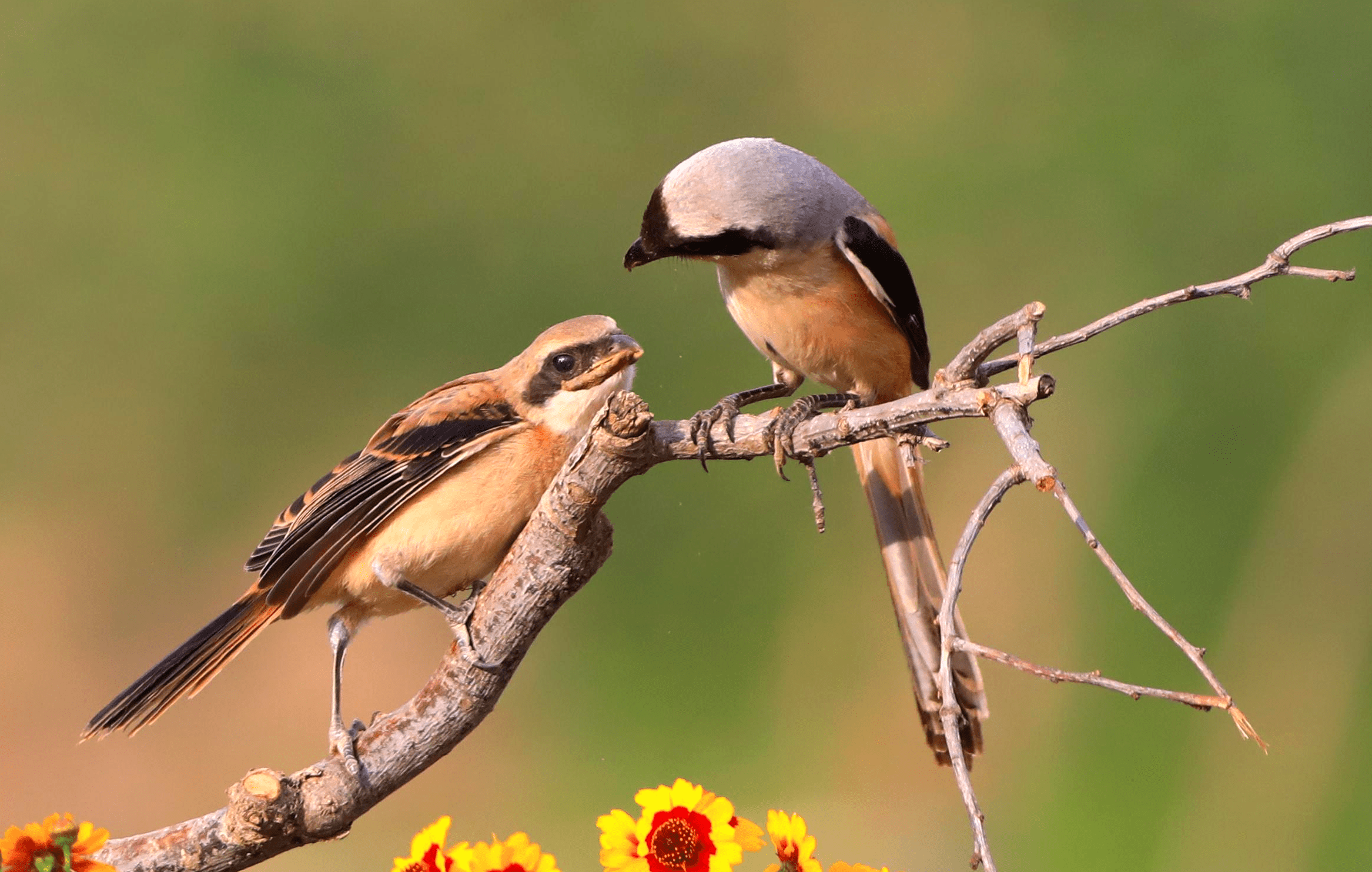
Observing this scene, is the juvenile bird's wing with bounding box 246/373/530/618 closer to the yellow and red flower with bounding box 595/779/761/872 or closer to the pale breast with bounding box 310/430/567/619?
the pale breast with bounding box 310/430/567/619

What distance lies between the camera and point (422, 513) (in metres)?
1.75

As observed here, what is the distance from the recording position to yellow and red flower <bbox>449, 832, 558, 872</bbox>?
113cm

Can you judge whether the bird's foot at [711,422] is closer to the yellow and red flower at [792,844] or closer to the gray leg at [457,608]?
the gray leg at [457,608]

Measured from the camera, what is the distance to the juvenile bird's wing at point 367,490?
1729mm

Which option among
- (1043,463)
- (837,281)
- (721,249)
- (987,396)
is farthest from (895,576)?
(1043,463)

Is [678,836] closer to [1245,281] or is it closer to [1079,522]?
[1079,522]

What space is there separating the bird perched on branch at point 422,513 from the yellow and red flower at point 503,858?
0.56 metres

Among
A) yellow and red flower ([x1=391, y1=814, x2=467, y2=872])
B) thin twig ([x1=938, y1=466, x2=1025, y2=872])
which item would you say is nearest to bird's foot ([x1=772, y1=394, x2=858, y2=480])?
thin twig ([x1=938, y1=466, x2=1025, y2=872])

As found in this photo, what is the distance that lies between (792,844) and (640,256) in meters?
0.87

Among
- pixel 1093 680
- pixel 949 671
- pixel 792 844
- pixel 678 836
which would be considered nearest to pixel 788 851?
pixel 792 844

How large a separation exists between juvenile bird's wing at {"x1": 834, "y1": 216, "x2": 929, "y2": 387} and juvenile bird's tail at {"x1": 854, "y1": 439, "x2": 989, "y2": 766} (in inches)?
7.5

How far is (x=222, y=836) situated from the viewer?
1496 mm

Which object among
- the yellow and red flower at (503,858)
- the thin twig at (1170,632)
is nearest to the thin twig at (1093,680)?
the thin twig at (1170,632)

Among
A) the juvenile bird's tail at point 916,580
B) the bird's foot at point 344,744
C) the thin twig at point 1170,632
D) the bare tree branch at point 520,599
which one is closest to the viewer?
the thin twig at point 1170,632
